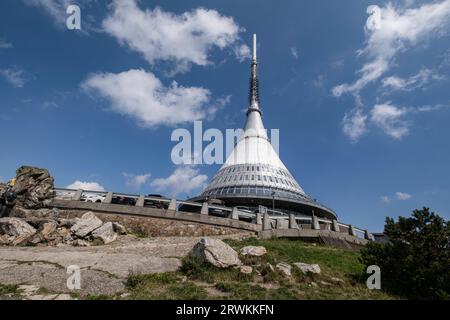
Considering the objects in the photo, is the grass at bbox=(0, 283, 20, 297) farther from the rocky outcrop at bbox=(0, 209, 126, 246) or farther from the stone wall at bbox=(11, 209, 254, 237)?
the stone wall at bbox=(11, 209, 254, 237)

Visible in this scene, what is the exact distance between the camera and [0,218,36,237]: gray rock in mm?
19312

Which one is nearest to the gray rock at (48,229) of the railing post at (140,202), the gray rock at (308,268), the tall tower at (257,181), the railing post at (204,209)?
the railing post at (140,202)

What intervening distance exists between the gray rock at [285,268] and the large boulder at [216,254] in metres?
1.57

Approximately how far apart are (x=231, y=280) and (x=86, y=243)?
441 inches

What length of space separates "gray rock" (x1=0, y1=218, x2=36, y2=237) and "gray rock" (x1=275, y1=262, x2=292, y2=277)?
51.8ft

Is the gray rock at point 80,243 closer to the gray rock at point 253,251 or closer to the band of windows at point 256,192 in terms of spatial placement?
the gray rock at point 253,251

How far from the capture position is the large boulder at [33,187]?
23406 mm

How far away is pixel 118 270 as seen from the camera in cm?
1257

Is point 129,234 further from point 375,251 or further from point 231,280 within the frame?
point 375,251

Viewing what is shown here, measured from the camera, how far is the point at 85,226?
19.7 meters

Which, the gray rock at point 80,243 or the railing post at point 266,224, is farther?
the railing post at point 266,224

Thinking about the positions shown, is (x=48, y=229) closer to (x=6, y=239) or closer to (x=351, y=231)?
(x=6, y=239)

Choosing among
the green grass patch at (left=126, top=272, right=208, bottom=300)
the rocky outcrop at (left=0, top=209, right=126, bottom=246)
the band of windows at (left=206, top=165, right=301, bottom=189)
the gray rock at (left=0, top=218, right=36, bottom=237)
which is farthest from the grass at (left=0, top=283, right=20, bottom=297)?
the band of windows at (left=206, top=165, right=301, bottom=189)
